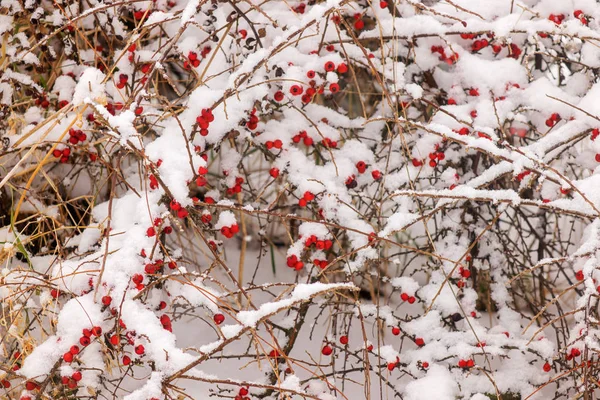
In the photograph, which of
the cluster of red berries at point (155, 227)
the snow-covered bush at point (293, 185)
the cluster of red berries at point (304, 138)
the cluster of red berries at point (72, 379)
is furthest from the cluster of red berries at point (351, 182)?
the cluster of red berries at point (72, 379)

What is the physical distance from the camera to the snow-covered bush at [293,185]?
1700 mm

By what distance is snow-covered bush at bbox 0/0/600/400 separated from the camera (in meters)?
1.70

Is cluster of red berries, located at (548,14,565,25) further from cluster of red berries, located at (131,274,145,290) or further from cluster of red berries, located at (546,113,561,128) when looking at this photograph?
cluster of red berries, located at (131,274,145,290)

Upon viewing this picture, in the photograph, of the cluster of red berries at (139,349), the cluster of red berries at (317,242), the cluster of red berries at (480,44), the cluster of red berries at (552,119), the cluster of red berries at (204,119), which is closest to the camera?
the cluster of red berries at (139,349)

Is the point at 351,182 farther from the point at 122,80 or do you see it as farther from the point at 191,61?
the point at 122,80

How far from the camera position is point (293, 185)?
6.75 feet

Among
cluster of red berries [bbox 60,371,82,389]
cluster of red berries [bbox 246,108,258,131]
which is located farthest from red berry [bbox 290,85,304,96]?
cluster of red berries [bbox 60,371,82,389]

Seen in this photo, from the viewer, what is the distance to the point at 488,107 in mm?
2090

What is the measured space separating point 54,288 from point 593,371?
139cm

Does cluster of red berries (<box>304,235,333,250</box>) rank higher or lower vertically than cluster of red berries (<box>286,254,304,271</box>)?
higher

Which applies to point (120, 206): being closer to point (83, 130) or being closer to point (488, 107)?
point (83, 130)

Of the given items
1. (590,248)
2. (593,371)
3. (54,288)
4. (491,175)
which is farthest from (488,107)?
(54,288)

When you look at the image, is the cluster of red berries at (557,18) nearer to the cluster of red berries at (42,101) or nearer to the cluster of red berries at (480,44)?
the cluster of red berries at (480,44)

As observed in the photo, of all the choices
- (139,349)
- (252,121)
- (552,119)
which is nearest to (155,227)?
(139,349)
